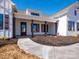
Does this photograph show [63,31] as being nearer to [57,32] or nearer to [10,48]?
[57,32]

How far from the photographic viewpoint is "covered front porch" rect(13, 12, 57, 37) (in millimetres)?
20828

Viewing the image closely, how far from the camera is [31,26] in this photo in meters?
22.2

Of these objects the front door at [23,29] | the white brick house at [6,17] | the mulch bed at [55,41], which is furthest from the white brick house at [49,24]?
the mulch bed at [55,41]

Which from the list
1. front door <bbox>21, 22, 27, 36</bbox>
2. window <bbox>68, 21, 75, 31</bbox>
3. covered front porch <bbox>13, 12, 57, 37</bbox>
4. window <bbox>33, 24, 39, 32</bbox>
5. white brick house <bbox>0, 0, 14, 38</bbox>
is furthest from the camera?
window <bbox>33, 24, 39, 32</bbox>

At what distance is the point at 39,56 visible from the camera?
8945 mm

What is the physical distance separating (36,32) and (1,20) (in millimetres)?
8413

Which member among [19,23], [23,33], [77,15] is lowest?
[23,33]

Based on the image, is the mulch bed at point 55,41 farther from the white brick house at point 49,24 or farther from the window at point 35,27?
the window at point 35,27

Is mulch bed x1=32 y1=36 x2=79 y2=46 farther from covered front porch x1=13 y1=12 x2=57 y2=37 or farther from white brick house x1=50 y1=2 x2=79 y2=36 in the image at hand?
white brick house x1=50 y1=2 x2=79 y2=36

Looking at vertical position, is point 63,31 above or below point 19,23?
below

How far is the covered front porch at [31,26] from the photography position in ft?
68.3

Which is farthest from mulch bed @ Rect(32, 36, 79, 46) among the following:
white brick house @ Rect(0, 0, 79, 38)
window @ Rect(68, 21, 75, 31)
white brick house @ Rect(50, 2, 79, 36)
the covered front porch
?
window @ Rect(68, 21, 75, 31)

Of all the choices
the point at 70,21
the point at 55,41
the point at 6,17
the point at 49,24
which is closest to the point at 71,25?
the point at 70,21

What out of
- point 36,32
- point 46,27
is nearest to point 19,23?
point 36,32
